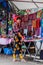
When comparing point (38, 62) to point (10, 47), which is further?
point (10, 47)

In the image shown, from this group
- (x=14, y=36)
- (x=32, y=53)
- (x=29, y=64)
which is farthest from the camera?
(x=32, y=53)

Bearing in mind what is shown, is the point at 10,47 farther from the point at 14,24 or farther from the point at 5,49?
the point at 14,24

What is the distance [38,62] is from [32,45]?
80.5 inches

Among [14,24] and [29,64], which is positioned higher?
[14,24]

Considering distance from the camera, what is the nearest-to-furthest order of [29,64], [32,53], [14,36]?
1. [29,64]
2. [14,36]
3. [32,53]

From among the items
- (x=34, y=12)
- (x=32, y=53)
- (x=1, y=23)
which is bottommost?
(x=32, y=53)

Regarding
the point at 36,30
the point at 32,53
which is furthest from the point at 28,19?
the point at 32,53

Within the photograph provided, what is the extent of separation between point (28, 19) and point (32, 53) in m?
1.71

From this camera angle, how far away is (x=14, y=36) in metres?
12.4

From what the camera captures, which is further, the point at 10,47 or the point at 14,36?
the point at 10,47

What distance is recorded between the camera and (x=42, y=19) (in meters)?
12.5

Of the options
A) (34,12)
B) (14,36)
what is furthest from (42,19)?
(14,36)

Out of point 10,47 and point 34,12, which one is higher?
point 34,12

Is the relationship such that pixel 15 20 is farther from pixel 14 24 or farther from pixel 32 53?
pixel 32 53
